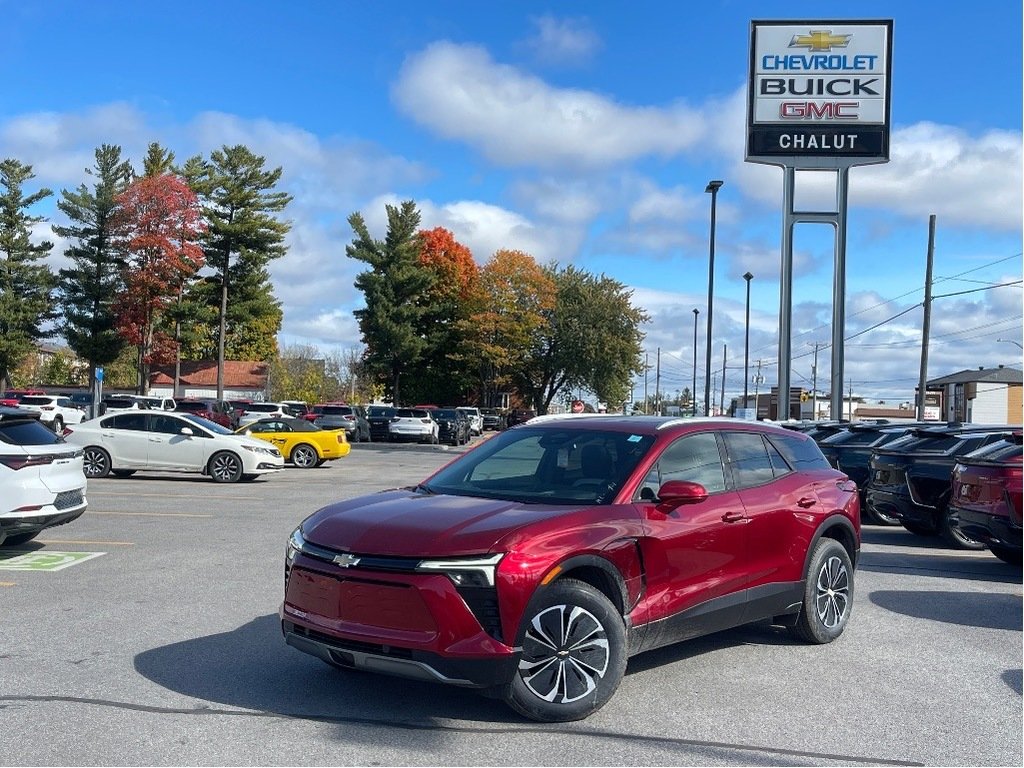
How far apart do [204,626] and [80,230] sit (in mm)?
55634

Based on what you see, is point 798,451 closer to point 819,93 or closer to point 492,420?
point 819,93

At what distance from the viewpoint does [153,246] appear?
54688mm

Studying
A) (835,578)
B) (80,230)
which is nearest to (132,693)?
(835,578)

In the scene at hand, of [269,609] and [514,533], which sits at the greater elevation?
[514,533]

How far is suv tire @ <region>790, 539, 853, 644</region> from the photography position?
7539 mm

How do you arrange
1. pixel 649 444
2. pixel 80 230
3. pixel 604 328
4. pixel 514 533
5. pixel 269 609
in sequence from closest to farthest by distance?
1. pixel 514 533
2. pixel 649 444
3. pixel 269 609
4. pixel 80 230
5. pixel 604 328

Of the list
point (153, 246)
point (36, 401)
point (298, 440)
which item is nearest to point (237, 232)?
point (153, 246)

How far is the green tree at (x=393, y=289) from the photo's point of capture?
6612 centimetres

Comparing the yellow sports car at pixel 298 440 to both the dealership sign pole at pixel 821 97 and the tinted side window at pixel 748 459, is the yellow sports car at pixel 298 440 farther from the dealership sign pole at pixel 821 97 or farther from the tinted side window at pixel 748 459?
the tinted side window at pixel 748 459

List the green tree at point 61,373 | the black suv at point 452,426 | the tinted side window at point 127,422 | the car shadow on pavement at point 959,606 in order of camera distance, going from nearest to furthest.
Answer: the car shadow on pavement at point 959,606 < the tinted side window at point 127,422 < the black suv at point 452,426 < the green tree at point 61,373

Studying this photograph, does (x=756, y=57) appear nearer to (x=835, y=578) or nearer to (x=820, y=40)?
(x=820, y=40)

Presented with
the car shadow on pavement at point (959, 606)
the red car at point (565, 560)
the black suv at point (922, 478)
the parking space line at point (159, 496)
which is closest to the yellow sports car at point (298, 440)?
the parking space line at point (159, 496)

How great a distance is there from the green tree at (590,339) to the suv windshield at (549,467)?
203 feet

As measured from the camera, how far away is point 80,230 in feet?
190
